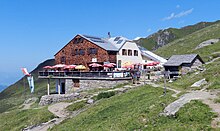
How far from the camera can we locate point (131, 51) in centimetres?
6184

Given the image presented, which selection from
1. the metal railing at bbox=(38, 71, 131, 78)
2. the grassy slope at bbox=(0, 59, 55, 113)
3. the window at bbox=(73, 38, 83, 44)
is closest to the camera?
the metal railing at bbox=(38, 71, 131, 78)

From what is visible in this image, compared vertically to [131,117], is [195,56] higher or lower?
higher

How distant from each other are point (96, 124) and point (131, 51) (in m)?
41.6

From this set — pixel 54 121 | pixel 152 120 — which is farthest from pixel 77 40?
pixel 152 120

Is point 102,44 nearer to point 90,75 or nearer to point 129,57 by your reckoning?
point 129,57

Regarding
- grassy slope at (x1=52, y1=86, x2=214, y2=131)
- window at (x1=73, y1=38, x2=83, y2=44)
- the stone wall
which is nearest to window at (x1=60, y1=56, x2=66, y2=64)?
window at (x1=73, y1=38, x2=83, y2=44)

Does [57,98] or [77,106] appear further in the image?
[57,98]

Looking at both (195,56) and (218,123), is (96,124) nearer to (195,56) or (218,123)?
(218,123)

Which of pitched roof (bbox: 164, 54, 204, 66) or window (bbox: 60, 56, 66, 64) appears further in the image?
window (bbox: 60, 56, 66, 64)

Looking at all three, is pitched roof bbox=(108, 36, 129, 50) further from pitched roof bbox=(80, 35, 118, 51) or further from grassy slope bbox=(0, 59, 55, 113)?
grassy slope bbox=(0, 59, 55, 113)

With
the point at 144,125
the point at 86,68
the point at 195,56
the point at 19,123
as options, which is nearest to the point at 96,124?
the point at 144,125

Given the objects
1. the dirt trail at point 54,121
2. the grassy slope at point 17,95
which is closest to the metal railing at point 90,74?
the dirt trail at point 54,121

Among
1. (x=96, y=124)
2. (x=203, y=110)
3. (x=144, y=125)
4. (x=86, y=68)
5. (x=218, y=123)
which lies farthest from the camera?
(x=86, y=68)

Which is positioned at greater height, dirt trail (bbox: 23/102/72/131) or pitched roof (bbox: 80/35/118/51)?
pitched roof (bbox: 80/35/118/51)
